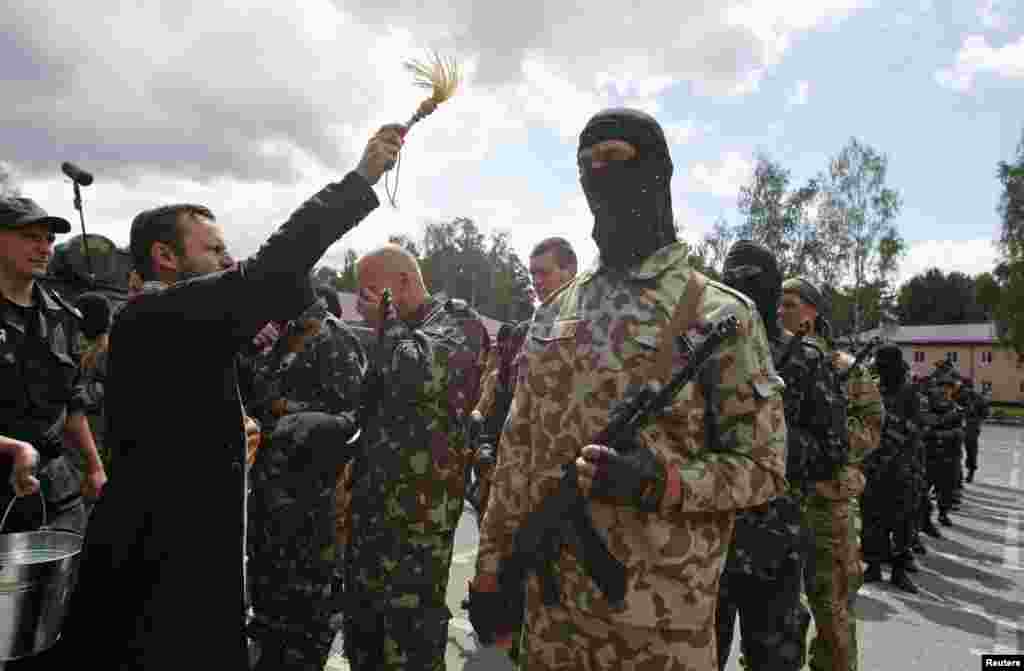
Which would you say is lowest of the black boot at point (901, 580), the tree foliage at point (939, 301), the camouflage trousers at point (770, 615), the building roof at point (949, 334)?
the black boot at point (901, 580)

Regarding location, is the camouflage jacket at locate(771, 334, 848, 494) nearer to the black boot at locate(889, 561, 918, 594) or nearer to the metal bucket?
the metal bucket

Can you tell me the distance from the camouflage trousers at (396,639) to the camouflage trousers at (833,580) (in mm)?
2065

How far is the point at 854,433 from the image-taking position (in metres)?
4.78

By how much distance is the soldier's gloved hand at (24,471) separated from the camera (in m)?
2.44

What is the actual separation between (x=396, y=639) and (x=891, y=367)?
21.4 feet

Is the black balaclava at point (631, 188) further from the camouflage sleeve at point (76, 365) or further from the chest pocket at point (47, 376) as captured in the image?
the camouflage sleeve at point (76, 365)

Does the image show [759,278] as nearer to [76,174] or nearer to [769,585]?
[769,585]

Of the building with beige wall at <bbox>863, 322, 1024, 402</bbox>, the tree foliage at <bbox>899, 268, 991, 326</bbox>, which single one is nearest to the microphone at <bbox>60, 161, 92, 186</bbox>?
the building with beige wall at <bbox>863, 322, 1024, 402</bbox>

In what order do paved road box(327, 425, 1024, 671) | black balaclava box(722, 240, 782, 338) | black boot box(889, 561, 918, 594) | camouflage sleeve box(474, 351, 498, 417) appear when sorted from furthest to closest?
1. black boot box(889, 561, 918, 594)
2. camouflage sleeve box(474, 351, 498, 417)
3. paved road box(327, 425, 1024, 671)
4. black balaclava box(722, 240, 782, 338)

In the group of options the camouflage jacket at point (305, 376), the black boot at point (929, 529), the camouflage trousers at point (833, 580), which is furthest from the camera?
the black boot at point (929, 529)

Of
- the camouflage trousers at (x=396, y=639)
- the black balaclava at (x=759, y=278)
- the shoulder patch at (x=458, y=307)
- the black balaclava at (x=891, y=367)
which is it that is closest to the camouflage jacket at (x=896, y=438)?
the black balaclava at (x=891, y=367)

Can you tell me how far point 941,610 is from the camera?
19.2 ft

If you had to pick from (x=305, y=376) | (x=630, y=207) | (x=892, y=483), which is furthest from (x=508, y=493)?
(x=892, y=483)

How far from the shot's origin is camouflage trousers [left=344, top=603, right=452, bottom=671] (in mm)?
3062
